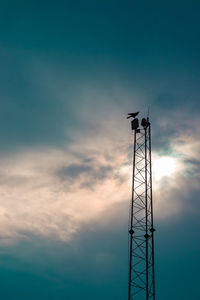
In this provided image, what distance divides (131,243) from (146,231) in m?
2.47

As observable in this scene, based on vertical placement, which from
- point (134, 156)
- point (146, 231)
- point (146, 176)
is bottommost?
point (146, 231)

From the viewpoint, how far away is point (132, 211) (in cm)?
4341

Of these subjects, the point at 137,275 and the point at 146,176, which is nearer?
the point at 137,275

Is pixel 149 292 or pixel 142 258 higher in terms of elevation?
pixel 142 258

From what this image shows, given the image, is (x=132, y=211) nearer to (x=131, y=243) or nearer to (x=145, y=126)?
(x=131, y=243)

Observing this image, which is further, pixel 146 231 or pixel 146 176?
pixel 146 176

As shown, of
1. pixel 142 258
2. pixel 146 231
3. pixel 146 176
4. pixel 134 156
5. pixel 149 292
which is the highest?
pixel 134 156

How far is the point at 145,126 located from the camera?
46.2 metres

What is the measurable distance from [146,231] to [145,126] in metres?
13.9

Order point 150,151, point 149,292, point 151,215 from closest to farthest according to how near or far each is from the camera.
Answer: point 149,292 < point 151,215 < point 150,151

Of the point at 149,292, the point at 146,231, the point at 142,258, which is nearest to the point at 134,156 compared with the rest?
the point at 146,231

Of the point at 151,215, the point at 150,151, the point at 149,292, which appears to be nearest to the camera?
the point at 149,292

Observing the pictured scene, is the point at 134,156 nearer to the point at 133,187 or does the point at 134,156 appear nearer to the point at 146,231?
the point at 133,187

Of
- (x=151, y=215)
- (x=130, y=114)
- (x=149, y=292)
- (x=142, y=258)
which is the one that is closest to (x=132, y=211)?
(x=151, y=215)
